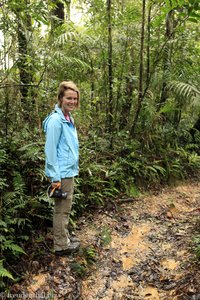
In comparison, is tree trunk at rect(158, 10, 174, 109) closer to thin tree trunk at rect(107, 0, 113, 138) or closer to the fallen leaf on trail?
thin tree trunk at rect(107, 0, 113, 138)

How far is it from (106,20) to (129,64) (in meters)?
1.30

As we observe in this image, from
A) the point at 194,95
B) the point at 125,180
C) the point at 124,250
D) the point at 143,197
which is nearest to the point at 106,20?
the point at 194,95

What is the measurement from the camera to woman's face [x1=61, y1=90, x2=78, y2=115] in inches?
151

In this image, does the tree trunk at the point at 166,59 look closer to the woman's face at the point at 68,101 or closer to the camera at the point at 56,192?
the woman's face at the point at 68,101

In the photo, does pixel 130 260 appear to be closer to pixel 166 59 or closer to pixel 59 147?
pixel 59 147

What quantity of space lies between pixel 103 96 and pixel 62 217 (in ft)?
13.8

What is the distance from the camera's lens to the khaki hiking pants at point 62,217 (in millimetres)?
4027

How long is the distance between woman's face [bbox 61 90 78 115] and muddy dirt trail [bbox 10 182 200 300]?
7.13ft

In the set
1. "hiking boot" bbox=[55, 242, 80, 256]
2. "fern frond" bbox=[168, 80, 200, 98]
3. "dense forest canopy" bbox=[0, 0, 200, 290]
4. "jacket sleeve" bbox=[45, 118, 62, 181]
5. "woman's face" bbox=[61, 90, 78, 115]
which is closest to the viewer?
"jacket sleeve" bbox=[45, 118, 62, 181]

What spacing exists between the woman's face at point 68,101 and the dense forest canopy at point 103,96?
1.27m

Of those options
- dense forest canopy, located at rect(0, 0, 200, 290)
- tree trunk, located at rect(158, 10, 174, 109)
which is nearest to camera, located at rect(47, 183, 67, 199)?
Result: dense forest canopy, located at rect(0, 0, 200, 290)

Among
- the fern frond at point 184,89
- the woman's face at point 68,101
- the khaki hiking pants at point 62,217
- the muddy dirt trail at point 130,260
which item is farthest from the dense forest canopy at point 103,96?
the woman's face at point 68,101

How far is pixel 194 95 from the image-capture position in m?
6.61

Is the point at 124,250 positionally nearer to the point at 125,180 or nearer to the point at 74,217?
the point at 74,217
